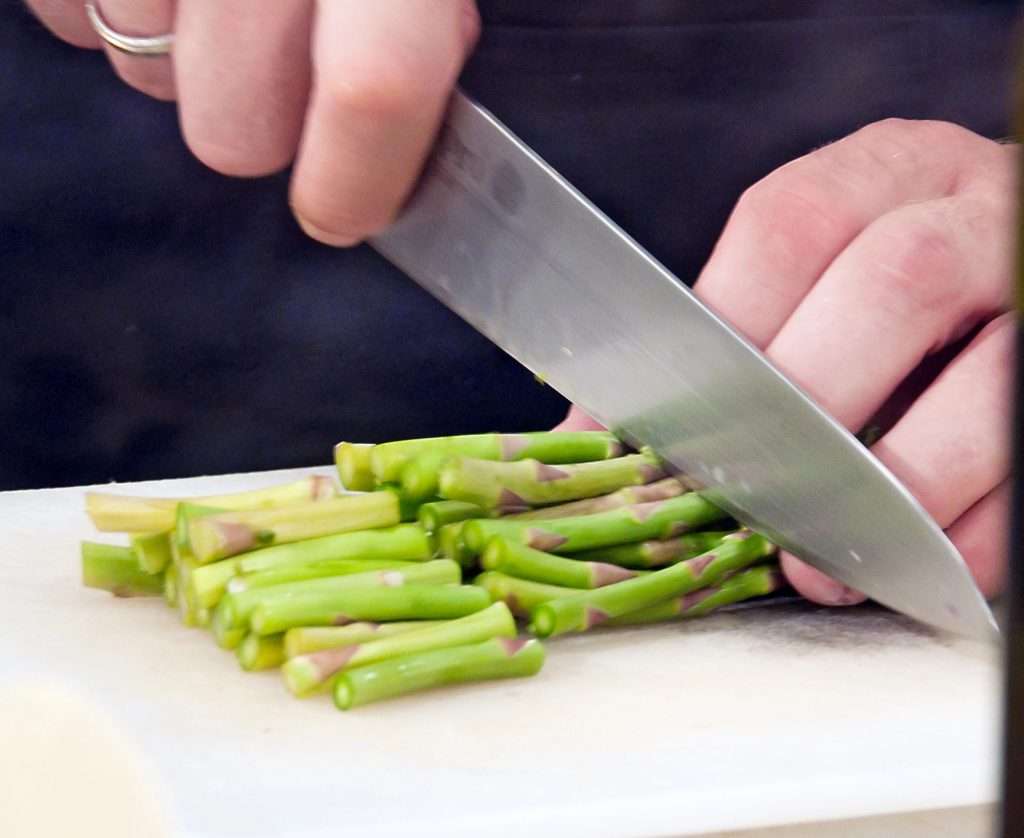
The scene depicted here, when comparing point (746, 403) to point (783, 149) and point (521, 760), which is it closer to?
point (521, 760)

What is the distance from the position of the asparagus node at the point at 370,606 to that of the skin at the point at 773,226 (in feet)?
1.07

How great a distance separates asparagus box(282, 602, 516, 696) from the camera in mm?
959

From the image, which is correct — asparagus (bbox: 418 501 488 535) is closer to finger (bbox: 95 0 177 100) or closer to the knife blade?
the knife blade

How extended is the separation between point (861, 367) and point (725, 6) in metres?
0.77

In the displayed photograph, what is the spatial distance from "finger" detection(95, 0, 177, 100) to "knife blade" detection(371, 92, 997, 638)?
276 mm

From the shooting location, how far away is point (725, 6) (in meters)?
1.75

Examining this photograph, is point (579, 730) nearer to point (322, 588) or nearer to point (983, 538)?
point (322, 588)

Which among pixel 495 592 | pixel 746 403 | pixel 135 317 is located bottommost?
pixel 135 317

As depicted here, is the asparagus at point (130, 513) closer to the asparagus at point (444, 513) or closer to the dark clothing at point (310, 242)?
the asparagus at point (444, 513)

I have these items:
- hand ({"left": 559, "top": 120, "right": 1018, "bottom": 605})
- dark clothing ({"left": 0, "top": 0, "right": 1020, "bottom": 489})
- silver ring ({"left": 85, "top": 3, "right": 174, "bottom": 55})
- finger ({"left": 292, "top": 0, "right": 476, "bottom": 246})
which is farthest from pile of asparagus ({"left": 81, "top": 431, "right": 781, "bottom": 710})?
dark clothing ({"left": 0, "top": 0, "right": 1020, "bottom": 489})

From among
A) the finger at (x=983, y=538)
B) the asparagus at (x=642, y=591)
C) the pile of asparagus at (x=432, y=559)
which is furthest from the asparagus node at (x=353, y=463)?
the finger at (x=983, y=538)

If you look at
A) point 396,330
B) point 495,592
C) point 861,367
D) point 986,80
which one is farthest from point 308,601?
Result: point 986,80

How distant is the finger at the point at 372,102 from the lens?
1062 millimetres

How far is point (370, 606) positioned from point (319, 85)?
0.46 meters
